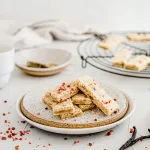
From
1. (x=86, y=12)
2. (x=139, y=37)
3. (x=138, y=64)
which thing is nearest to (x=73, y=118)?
(x=138, y=64)

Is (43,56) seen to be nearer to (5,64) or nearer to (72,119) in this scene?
(5,64)

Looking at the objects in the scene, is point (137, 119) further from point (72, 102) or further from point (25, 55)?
point (25, 55)

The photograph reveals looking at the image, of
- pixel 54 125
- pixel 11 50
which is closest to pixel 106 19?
pixel 11 50

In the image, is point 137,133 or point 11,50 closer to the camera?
point 137,133

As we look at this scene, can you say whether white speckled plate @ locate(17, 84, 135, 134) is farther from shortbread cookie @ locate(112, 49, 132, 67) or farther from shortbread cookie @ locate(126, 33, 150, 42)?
shortbread cookie @ locate(126, 33, 150, 42)

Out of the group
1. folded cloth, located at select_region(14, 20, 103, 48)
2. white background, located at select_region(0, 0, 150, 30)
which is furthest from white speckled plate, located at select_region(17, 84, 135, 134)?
white background, located at select_region(0, 0, 150, 30)
